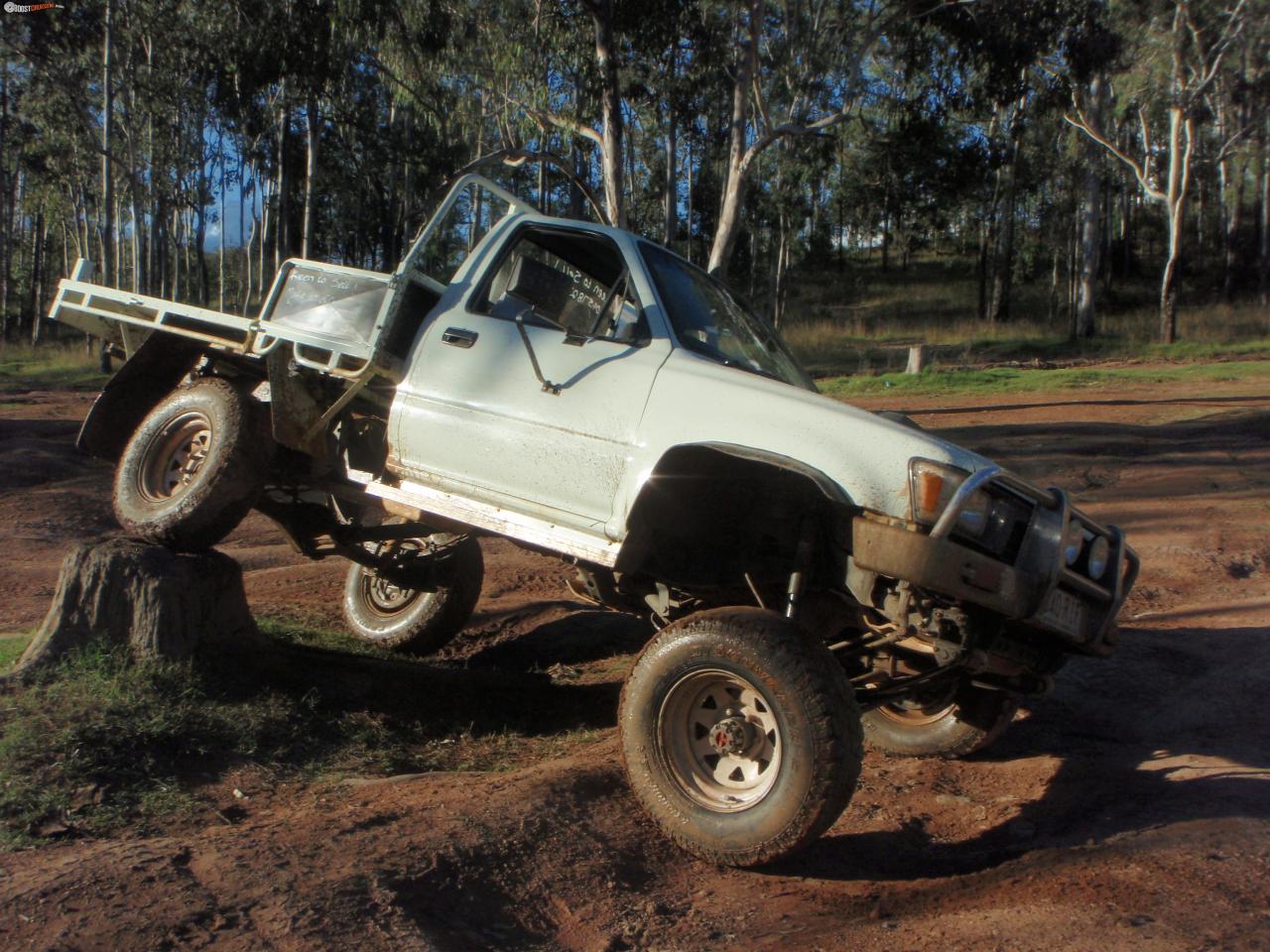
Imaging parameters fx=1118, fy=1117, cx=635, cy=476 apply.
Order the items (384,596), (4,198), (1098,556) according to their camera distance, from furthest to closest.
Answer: (4,198) < (384,596) < (1098,556)

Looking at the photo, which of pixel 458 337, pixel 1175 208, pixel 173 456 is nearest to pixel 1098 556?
pixel 458 337

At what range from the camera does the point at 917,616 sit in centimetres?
405

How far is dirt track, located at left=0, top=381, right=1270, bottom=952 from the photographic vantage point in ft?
10.8

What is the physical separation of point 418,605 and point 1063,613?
14.0 ft

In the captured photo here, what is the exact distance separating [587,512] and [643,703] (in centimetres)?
85

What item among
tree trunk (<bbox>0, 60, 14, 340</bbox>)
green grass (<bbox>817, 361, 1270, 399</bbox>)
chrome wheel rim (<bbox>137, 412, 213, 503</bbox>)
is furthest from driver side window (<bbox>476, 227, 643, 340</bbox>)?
tree trunk (<bbox>0, 60, 14, 340</bbox>)

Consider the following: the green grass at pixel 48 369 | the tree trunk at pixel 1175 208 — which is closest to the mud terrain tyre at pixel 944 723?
the green grass at pixel 48 369

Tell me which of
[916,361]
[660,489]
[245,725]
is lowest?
[245,725]

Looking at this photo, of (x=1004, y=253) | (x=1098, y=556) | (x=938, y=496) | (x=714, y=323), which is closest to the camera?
(x=938, y=496)

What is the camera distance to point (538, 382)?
483 centimetres

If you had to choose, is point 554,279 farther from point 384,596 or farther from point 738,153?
point 738,153

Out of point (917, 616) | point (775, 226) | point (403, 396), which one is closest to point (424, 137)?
point (775, 226)

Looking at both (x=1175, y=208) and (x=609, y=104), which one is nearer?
(x=609, y=104)

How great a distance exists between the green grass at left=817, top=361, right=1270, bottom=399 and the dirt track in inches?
491
